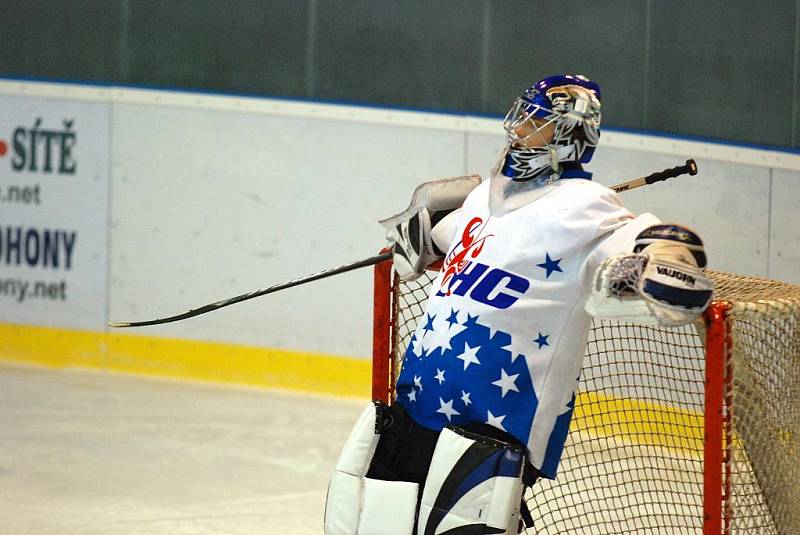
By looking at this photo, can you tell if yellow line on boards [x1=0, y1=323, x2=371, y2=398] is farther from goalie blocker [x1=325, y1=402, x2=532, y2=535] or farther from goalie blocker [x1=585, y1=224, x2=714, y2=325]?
goalie blocker [x1=585, y1=224, x2=714, y2=325]

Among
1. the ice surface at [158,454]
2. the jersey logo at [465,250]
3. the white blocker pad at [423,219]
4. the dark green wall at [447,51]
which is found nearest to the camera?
the jersey logo at [465,250]

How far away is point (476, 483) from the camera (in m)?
2.10

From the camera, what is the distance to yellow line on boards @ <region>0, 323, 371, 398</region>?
5.19 m

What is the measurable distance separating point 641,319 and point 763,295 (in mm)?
533

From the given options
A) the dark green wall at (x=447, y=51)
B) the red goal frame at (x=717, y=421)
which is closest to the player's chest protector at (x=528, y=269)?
the red goal frame at (x=717, y=421)

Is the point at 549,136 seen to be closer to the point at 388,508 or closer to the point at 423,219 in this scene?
the point at 423,219

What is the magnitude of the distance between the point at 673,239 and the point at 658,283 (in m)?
0.09

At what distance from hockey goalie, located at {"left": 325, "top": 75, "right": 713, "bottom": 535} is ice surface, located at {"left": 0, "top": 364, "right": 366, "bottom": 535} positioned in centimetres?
143

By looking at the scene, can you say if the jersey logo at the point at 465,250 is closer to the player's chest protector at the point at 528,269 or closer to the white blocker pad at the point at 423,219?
the player's chest protector at the point at 528,269

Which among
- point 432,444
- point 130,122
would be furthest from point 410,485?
point 130,122

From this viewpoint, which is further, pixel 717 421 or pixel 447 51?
pixel 447 51

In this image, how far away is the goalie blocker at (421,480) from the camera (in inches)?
82.7

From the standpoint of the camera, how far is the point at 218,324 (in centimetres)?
537

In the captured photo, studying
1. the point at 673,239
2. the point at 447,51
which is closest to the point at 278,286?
the point at 673,239
